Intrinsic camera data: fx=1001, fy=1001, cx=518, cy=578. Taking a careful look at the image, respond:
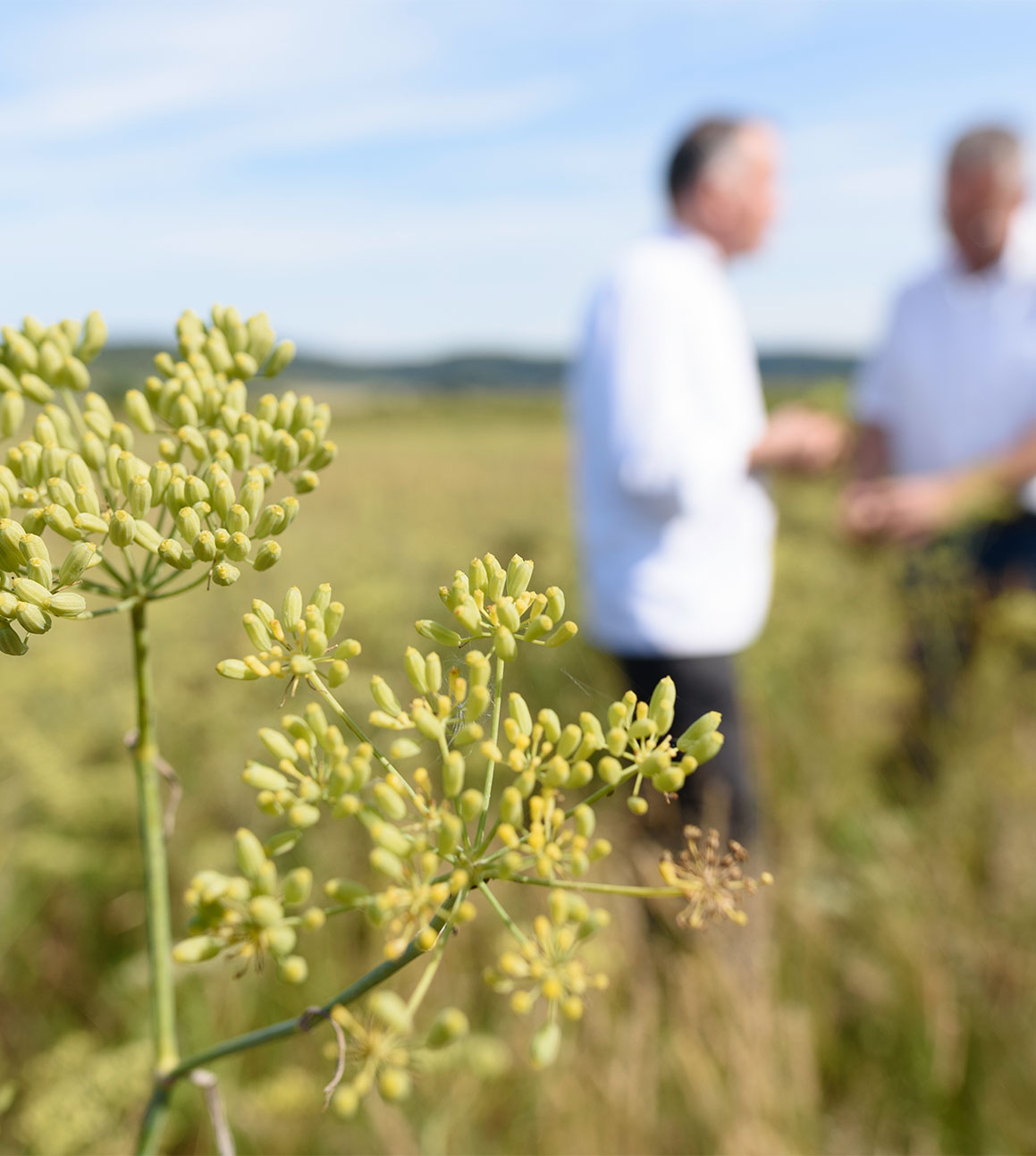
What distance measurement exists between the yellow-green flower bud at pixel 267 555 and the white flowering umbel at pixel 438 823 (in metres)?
0.03

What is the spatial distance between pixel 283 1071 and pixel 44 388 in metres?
2.33

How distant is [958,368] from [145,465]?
434 cm

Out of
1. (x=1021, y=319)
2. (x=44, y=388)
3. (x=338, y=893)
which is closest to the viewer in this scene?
(x=338, y=893)

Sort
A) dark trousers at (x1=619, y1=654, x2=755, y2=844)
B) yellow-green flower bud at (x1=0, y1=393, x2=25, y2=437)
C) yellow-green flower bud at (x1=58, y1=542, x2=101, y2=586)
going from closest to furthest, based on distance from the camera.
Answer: yellow-green flower bud at (x1=58, y1=542, x2=101, y2=586)
yellow-green flower bud at (x1=0, y1=393, x2=25, y2=437)
dark trousers at (x1=619, y1=654, x2=755, y2=844)

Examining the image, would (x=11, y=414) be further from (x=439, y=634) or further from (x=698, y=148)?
(x=698, y=148)

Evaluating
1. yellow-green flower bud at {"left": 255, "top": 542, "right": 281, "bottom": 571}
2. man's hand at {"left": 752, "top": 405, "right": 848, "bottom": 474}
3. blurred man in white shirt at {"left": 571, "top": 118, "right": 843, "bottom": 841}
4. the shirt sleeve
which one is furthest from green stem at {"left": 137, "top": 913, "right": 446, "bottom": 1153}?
man's hand at {"left": 752, "top": 405, "right": 848, "bottom": 474}

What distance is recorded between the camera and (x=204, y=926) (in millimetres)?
585

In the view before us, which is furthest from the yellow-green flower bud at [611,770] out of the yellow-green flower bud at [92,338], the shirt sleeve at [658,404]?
the shirt sleeve at [658,404]

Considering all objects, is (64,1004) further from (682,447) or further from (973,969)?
(973,969)

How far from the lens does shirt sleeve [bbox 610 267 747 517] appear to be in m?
3.08

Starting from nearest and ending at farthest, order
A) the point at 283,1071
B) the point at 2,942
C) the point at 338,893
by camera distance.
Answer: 1. the point at 338,893
2. the point at 283,1071
3. the point at 2,942

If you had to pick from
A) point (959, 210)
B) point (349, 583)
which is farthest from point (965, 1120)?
point (349, 583)

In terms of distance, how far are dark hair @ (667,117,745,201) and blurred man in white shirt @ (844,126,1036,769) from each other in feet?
4.53

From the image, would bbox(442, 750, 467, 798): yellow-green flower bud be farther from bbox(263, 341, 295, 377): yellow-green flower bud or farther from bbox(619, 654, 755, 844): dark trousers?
bbox(619, 654, 755, 844): dark trousers
